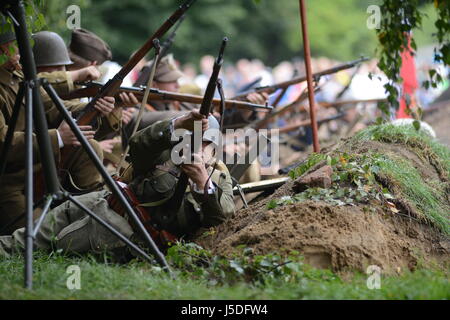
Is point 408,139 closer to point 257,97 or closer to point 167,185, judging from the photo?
point 167,185

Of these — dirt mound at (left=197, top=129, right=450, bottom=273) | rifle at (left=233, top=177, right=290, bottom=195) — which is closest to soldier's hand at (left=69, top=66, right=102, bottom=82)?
rifle at (left=233, top=177, right=290, bottom=195)

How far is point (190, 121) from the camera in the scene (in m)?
6.11

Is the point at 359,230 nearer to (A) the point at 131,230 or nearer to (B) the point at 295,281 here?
(B) the point at 295,281

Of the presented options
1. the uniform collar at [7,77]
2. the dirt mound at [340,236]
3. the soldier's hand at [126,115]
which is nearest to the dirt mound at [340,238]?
the dirt mound at [340,236]

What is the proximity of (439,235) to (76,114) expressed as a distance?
3480 millimetres

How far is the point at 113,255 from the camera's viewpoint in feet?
20.2

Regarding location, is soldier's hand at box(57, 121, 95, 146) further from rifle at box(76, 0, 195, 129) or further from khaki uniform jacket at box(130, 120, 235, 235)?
khaki uniform jacket at box(130, 120, 235, 235)

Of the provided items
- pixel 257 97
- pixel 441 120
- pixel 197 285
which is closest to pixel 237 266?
pixel 197 285

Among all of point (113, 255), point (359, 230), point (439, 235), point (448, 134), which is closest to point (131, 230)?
point (113, 255)

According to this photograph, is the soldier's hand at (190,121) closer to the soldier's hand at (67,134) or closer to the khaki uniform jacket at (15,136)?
the soldier's hand at (67,134)

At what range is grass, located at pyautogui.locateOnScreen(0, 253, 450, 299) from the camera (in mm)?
4727

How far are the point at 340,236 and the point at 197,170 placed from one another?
46.5 inches

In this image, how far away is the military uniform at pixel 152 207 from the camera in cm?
624

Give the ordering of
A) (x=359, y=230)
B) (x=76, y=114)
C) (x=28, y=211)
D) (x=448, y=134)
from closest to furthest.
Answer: (x=28, y=211), (x=359, y=230), (x=76, y=114), (x=448, y=134)
